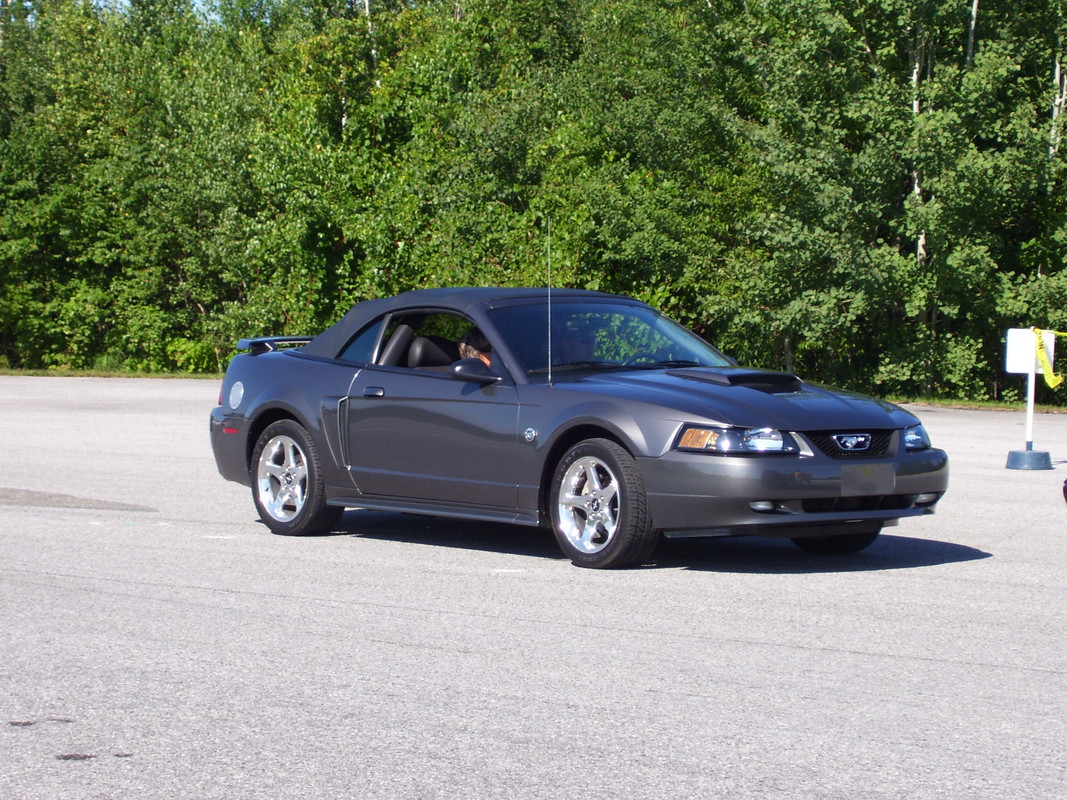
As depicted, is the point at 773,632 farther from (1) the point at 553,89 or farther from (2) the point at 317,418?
(1) the point at 553,89

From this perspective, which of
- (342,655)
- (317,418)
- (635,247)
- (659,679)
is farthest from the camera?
(635,247)

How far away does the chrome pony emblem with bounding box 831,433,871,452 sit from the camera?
7730 mm

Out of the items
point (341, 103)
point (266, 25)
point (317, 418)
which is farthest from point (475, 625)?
point (266, 25)

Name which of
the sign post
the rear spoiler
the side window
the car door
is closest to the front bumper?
the car door

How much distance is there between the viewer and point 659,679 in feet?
17.9

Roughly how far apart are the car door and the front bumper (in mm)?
1028

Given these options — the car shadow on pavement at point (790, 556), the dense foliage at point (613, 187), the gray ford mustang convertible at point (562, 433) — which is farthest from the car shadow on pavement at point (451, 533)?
the dense foliage at point (613, 187)

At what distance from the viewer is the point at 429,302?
9.23 meters

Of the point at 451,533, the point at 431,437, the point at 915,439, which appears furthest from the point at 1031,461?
the point at 431,437

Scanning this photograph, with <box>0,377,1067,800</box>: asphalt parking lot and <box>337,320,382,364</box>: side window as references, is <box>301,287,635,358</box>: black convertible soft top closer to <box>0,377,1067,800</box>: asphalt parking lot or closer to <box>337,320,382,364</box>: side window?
<box>337,320,382,364</box>: side window

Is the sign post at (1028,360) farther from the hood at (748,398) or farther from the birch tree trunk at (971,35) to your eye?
the birch tree trunk at (971,35)

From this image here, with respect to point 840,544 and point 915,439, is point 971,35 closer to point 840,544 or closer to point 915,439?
point 840,544

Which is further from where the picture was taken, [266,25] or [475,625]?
[266,25]

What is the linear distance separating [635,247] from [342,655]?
80.8 ft
